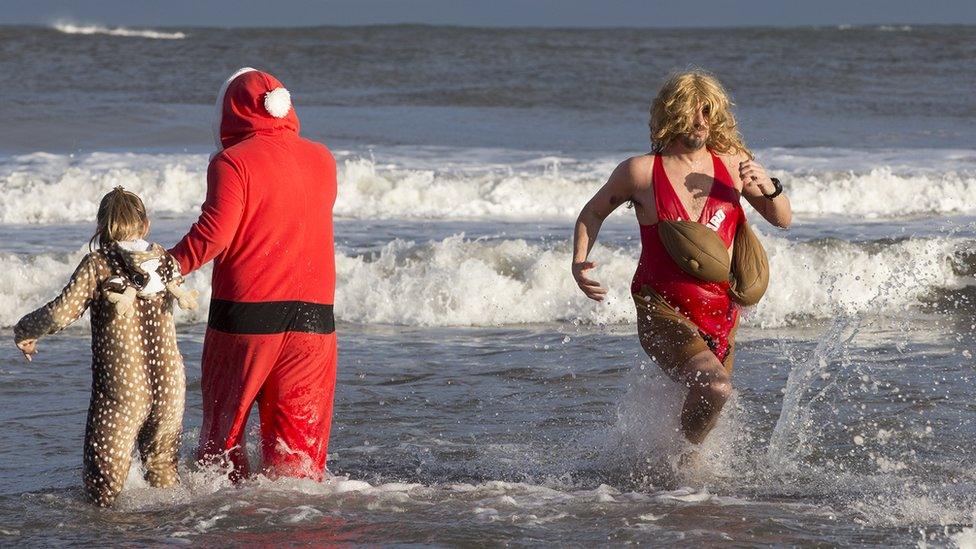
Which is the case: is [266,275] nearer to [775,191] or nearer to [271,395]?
[271,395]

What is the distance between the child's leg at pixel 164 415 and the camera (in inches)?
188

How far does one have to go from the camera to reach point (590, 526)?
4.91m

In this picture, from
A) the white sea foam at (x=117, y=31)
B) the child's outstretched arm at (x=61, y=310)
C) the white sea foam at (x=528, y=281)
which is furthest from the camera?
the white sea foam at (x=117, y=31)

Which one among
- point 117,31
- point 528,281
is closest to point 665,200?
point 528,281

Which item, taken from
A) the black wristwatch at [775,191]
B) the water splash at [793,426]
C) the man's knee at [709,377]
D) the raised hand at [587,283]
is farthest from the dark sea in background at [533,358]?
the black wristwatch at [775,191]

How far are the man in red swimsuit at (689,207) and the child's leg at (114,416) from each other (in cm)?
181

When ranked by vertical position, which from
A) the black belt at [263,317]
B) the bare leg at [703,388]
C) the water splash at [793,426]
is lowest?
the water splash at [793,426]

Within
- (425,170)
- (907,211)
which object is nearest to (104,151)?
(425,170)

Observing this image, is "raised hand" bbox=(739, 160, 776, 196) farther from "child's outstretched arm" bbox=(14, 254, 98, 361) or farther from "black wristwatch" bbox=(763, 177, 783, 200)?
"child's outstretched arm" bbox=(14, 254, 98, 361)

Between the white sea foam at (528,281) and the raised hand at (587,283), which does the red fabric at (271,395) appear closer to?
the raised hand at (587,283)

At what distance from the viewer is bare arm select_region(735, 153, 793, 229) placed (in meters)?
5.14

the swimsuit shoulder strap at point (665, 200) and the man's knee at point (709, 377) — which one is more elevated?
the swimsuit shoulder strap at point (665, 200)

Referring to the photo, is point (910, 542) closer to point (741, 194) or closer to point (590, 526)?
point (590, 526)

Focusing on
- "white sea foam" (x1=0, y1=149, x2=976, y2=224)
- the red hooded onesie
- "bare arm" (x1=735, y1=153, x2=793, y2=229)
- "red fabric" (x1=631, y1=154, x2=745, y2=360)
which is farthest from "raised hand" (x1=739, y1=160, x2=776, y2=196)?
"white sea foam" (x1=0, y1=149, x2=976, y2=224)
